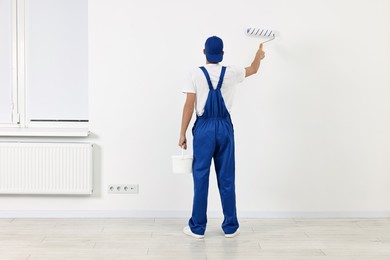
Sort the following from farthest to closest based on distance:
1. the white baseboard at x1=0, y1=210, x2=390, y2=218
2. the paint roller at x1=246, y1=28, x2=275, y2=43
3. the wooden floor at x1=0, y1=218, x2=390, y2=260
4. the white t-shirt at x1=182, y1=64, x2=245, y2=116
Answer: the white baseboard at x1=0, y1=210, x2=390, y2=218
the paint roller at x1=246, y1=28, x2=275, y2=43
the white t-shirt at x1=182, y1=64, x2=245, y2=116
the wooden floor at x1=0, y1=218, x2=390, y2=260

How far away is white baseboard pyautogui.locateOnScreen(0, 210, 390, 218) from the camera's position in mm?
4297

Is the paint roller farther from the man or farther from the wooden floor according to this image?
the wooden floor

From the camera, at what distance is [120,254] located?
3.33m

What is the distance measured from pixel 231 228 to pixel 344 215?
1141 millimetres

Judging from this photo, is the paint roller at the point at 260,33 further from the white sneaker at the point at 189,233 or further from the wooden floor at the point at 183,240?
the white sneaker at the point at 189,233

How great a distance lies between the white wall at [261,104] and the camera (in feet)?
13.9

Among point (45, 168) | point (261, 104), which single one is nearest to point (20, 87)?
point (45, 168)

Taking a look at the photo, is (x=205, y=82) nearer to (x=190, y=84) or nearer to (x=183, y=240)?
(x=190, y=84)

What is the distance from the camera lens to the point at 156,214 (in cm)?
432

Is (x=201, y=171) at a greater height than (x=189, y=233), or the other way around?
(x=201, y=171)

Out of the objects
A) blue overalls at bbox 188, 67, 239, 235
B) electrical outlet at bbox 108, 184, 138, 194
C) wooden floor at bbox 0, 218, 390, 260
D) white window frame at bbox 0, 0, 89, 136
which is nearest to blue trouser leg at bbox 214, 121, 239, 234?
blue overalls at bbox 188, 67, 239, 235

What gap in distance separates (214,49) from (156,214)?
1473 mm

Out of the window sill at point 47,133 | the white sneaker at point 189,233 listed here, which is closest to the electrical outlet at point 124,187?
the window sill at point 47,133

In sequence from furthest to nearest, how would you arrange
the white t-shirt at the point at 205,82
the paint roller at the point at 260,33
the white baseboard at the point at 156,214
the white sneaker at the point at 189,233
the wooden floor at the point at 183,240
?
the white baseboard at the point at 156,214, the paint roller at the point at 260,33, the white sneaker at the point at 189,233, the white t-shirt at the point at 205,82, the wooden floor at the point at 183,240
